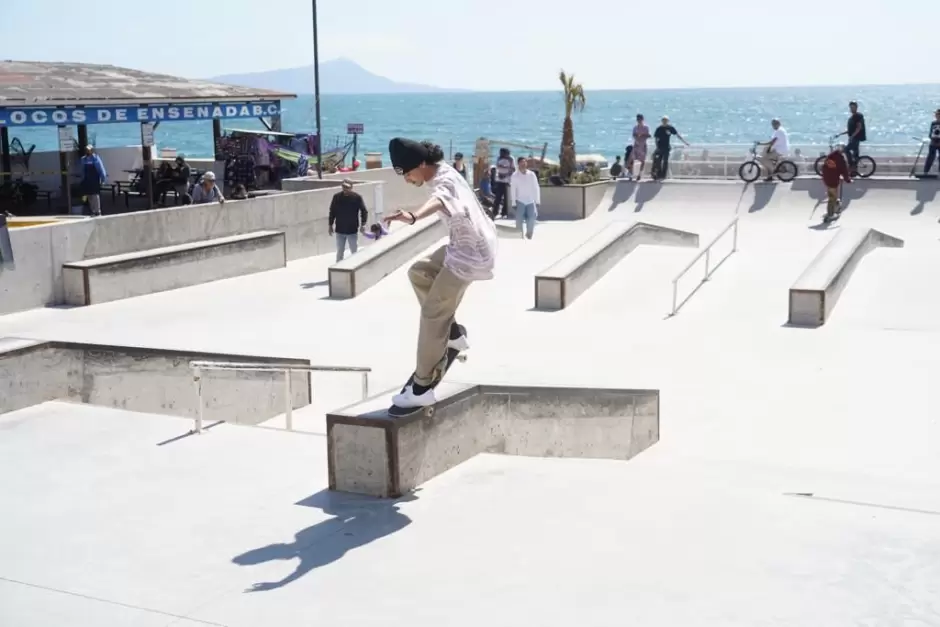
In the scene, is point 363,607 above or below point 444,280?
below

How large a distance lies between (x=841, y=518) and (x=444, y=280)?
254 centimetres

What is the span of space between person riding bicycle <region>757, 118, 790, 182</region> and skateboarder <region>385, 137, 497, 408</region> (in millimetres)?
20878

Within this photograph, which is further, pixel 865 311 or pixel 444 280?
pixel 865 311

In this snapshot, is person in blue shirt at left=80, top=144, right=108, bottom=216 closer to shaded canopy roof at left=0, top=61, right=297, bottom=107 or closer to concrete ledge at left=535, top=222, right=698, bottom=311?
shaded canopy roof at left=0, top=61, right=297, bottom=107

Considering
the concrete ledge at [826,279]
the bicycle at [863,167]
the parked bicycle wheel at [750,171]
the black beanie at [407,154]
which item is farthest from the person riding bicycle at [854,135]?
the black beanie at [407,154]

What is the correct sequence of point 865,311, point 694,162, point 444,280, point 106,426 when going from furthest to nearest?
point 694,162 < point 865,311 < point 106,426 < point 444,280

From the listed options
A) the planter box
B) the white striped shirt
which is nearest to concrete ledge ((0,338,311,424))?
the white striped shirt

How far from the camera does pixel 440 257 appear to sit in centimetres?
657

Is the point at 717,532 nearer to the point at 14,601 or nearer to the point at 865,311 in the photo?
the point at 14,601

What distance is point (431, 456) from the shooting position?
6.95 m

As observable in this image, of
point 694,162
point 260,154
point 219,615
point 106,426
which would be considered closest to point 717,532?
point 219,615

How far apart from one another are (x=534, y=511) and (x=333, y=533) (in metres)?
1.11

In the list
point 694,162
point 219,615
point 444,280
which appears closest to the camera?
point 219,615

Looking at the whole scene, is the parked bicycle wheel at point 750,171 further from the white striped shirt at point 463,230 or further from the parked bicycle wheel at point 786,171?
the white striped shirt at point 463,230
